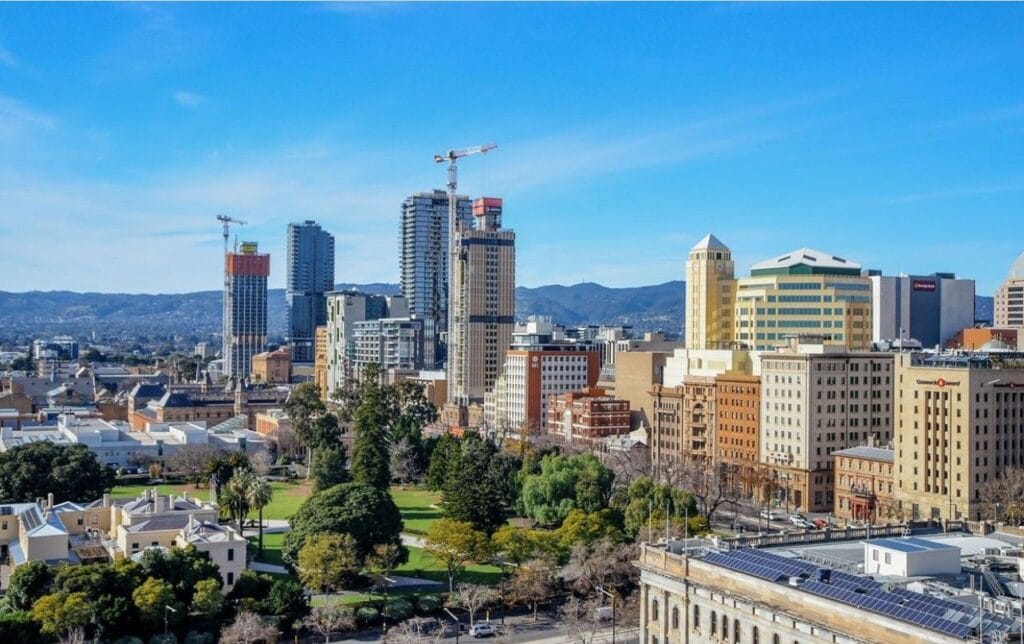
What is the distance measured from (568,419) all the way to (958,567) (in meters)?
107

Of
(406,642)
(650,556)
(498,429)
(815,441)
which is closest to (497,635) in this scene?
(406,642)

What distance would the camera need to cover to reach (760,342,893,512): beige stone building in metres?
118

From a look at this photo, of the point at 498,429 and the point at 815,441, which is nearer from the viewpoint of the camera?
the point at 815,441

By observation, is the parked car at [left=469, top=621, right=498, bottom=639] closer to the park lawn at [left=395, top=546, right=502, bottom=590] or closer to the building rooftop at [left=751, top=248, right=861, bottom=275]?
the park lawn at [left=395, top=546, right=502, bottom=590]

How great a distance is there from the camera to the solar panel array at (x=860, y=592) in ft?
134

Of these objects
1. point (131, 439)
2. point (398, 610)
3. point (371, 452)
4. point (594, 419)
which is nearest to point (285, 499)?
point (371, 452)

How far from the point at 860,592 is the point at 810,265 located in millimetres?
103598

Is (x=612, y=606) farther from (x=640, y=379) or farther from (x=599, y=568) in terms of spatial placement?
(x=640, y=379)

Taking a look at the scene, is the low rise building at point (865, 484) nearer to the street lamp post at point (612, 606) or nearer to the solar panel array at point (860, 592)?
the street lamp post at point (612, 606)

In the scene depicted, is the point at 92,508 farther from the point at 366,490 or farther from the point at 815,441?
the point at 815,441

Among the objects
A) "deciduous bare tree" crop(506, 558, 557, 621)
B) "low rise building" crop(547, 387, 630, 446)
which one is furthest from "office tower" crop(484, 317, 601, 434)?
"deciduous bare tree" crop(506, 558, 557, 621)

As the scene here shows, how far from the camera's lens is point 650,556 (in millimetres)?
56031

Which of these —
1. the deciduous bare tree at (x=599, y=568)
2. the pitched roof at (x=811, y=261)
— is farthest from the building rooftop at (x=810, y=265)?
the deciduous bare tree at (x=599, y=568)

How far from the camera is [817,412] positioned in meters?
118
